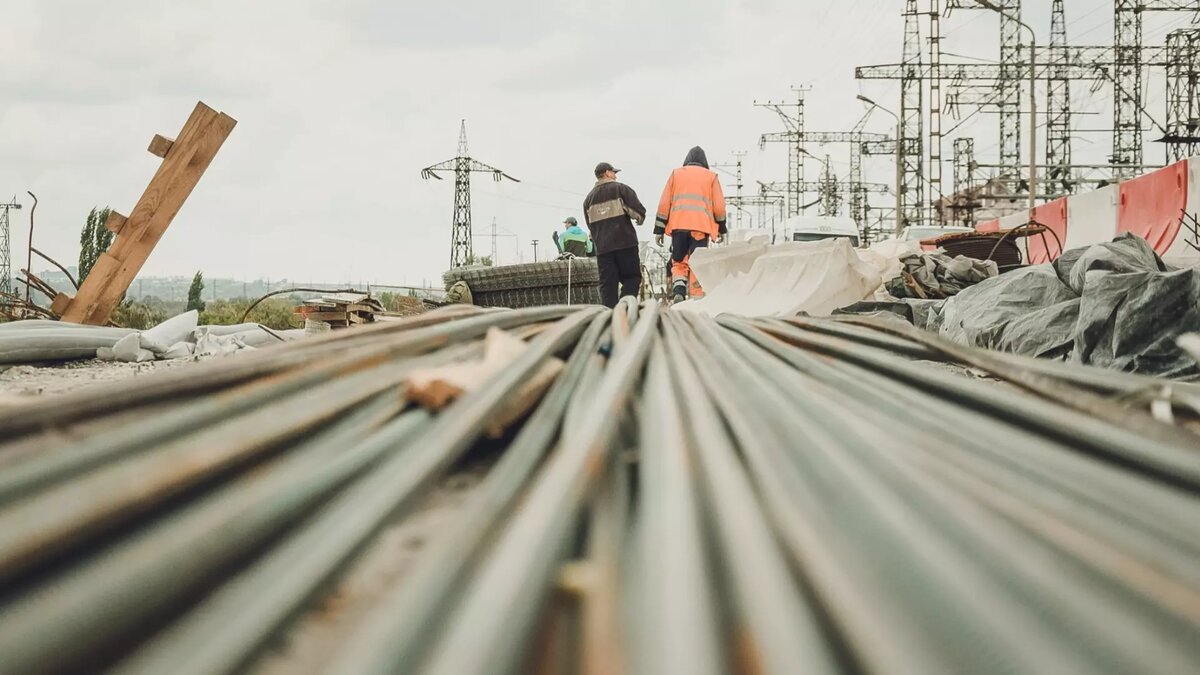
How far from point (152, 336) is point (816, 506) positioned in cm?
491

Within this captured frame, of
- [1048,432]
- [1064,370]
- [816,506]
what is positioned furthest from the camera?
[1064,370]

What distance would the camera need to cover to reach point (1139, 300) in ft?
10.3

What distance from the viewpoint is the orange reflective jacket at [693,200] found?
754cm

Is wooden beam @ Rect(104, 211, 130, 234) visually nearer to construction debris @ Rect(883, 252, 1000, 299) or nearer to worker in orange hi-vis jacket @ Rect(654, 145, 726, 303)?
worker in orange hi-vis jacket @ Rect(654, 145, 726, 303)

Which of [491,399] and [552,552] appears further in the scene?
[491,399]

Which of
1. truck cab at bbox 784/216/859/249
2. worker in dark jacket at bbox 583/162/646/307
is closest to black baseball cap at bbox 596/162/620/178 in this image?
worker in dark jacket at bbox 583/162/646/307

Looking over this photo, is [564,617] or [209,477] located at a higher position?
[209,477]

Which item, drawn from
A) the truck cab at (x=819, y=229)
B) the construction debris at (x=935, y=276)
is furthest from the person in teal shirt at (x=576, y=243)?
the truck cab at (x=819, y=229)

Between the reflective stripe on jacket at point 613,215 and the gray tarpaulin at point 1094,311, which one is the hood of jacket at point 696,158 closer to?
the reflective stripe on jacket at point 613,215

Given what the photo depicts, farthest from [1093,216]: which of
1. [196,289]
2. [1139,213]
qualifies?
[196,289]

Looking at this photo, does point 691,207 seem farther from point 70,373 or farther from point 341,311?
point 70,373

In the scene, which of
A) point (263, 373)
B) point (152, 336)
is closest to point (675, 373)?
point (263, 373)

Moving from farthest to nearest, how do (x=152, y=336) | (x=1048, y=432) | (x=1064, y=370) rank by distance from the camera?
1. (x=152, y=336)
2. (x=1064, y=370)
3. (x=1048, y=432)

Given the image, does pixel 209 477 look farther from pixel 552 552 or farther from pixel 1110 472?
pixel 1110 472
